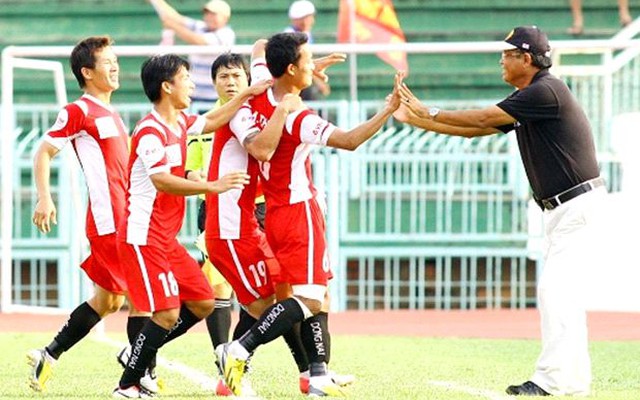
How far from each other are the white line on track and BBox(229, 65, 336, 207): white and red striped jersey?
1.37 metres

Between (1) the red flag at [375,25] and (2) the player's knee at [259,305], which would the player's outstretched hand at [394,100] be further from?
(1) the red flag at [375,25]

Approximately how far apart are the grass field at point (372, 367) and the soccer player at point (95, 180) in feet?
0.97

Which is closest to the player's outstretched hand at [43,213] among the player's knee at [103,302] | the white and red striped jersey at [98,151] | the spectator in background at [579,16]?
the white and red striped jersey at [98,151]

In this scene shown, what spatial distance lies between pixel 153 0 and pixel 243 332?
26.1 feet

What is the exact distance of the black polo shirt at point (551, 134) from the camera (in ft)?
30.1

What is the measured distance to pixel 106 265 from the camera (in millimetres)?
9617

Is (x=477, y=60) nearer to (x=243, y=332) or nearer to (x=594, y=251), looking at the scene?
(x=594, y=251)

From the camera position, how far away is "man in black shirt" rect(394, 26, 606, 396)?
9.09 metres

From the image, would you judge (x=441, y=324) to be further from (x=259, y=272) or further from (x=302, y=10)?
(x=259, y=272)

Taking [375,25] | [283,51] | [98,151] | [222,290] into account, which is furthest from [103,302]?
[375,25]

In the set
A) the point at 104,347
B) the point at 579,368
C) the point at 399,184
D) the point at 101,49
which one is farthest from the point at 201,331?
the point at 579,368

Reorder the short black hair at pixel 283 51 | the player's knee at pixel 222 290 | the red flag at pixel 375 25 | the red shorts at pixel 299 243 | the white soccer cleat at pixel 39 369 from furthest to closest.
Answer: the red flag at pixel 375 25
the player's knee at pixel 222 290
the white soccer cleat at pixel 39 369
the short black hair at pixel 283 51
the red shorts at pixel 299 243

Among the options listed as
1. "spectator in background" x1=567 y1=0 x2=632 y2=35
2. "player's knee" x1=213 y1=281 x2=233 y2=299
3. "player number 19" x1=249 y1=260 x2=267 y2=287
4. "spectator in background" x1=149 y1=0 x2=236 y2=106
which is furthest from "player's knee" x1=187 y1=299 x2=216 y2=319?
"spectator in background" x1=567 y1=0 x2=632 y2=35

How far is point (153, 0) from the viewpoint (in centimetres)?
1695
